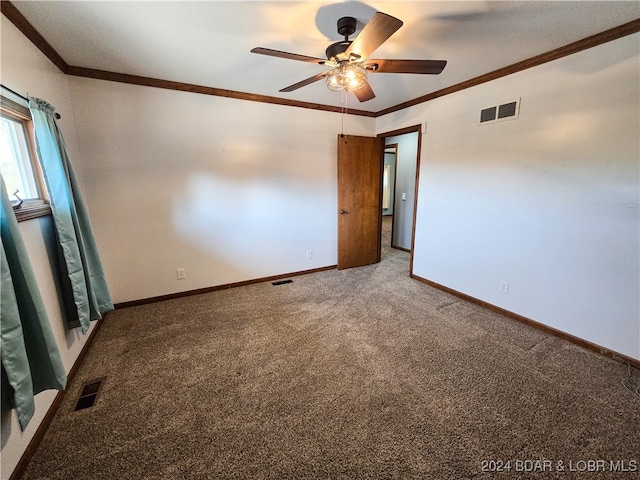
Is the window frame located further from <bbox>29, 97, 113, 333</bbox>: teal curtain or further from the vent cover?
the vent cover

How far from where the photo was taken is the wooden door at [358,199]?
3.88 meters

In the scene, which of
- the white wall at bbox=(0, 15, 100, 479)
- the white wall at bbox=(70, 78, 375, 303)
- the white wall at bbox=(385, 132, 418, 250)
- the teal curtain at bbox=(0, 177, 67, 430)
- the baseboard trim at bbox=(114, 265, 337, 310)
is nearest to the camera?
the teal curtain at bbox=(0, 177, 67, 430)

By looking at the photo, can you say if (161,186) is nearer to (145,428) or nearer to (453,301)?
(145,428)

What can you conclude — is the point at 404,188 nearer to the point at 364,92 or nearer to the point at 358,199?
the point at 358,199

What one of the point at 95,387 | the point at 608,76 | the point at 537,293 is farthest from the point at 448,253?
the point at 95,387

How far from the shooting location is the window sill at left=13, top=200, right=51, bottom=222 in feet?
4.87

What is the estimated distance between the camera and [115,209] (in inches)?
107

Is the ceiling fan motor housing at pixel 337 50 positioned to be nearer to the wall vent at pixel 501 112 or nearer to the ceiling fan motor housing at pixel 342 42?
the ceiling fan motor housing at pixel 342 42

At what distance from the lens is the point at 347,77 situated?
5.97 feet

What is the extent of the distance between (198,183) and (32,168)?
135cm

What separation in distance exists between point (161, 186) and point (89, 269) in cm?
115

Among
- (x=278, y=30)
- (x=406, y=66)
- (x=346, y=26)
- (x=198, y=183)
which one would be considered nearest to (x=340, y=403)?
(x=406, y=66)

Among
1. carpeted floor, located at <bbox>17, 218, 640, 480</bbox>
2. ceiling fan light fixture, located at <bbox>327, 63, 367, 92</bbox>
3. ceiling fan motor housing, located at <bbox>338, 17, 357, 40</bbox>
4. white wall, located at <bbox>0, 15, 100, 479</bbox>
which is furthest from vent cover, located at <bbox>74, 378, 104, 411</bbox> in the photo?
ceiling fan motor housing, located at <bbox>338, 17, 357, 40</bbox>

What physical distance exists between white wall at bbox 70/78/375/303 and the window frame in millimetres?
757
